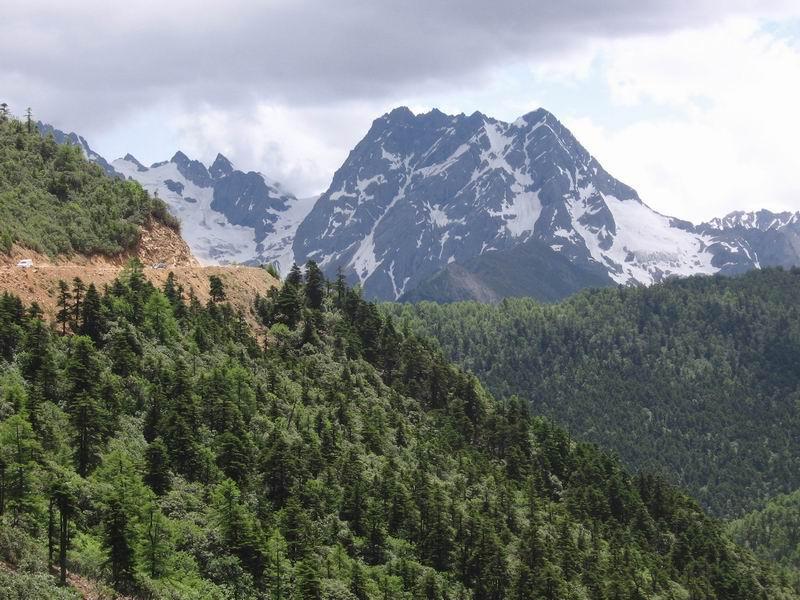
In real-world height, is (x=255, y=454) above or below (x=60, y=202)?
below

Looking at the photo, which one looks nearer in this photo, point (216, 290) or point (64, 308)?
point (64, 308)

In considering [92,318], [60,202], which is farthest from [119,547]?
[60,202]

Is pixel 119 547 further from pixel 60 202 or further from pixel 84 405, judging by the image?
pixel 60 202

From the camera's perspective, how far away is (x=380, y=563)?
94375 mm

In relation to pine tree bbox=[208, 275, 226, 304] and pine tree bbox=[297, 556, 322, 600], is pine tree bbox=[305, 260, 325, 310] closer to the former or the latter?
pine tree bbox=[208, 275, 226, 304]

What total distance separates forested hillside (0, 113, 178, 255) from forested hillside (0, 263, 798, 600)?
40.7ft

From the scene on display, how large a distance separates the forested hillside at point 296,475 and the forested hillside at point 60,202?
488 inches

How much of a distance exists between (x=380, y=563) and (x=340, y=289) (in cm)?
6818

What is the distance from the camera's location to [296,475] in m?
94.4

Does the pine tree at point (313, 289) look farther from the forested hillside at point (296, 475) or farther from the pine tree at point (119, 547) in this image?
the pine tree at point (119, 547)

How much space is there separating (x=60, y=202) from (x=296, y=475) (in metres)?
59.2

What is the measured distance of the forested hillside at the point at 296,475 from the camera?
72125 millimetres

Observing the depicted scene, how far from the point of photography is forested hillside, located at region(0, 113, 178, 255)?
120 m

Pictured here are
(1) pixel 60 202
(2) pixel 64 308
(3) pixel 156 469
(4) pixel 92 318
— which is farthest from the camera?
(1) pixel 60 202
